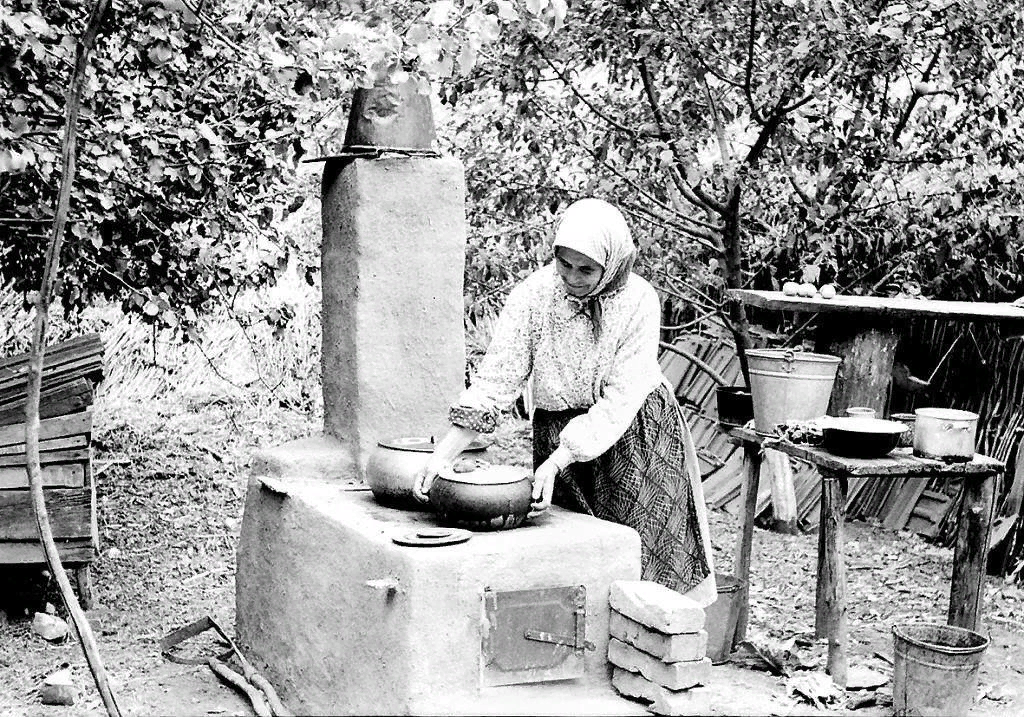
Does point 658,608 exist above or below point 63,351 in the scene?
below

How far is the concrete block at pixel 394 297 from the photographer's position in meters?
4.52

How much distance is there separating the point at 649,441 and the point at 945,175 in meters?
3.10

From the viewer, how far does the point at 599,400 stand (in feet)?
12.7

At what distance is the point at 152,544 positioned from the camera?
22.4 feet

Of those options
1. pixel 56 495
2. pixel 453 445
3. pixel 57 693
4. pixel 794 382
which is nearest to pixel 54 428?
pixel 56 495

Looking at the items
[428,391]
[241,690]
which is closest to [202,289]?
[428,391]

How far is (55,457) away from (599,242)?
10.7 feet

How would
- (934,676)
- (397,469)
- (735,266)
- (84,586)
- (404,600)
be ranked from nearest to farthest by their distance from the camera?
(404,600), (397,469), (934,676), (84,586), (735,266)

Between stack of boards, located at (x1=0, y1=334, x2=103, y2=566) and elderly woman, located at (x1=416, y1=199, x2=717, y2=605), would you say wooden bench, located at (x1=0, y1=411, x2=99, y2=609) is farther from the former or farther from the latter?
elderly woman, located at (x1=416, y1=199, x2=717, y2=605)

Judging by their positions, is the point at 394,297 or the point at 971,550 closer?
the point at 394,297

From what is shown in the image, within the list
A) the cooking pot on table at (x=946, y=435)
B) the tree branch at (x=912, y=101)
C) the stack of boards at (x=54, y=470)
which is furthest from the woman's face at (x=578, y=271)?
the tree branch at (x=912, y=101)

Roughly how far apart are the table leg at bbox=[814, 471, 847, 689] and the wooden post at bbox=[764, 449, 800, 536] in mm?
2146

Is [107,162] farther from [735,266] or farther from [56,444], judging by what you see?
[735,266]

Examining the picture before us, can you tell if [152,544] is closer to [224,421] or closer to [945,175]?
[224,421]
